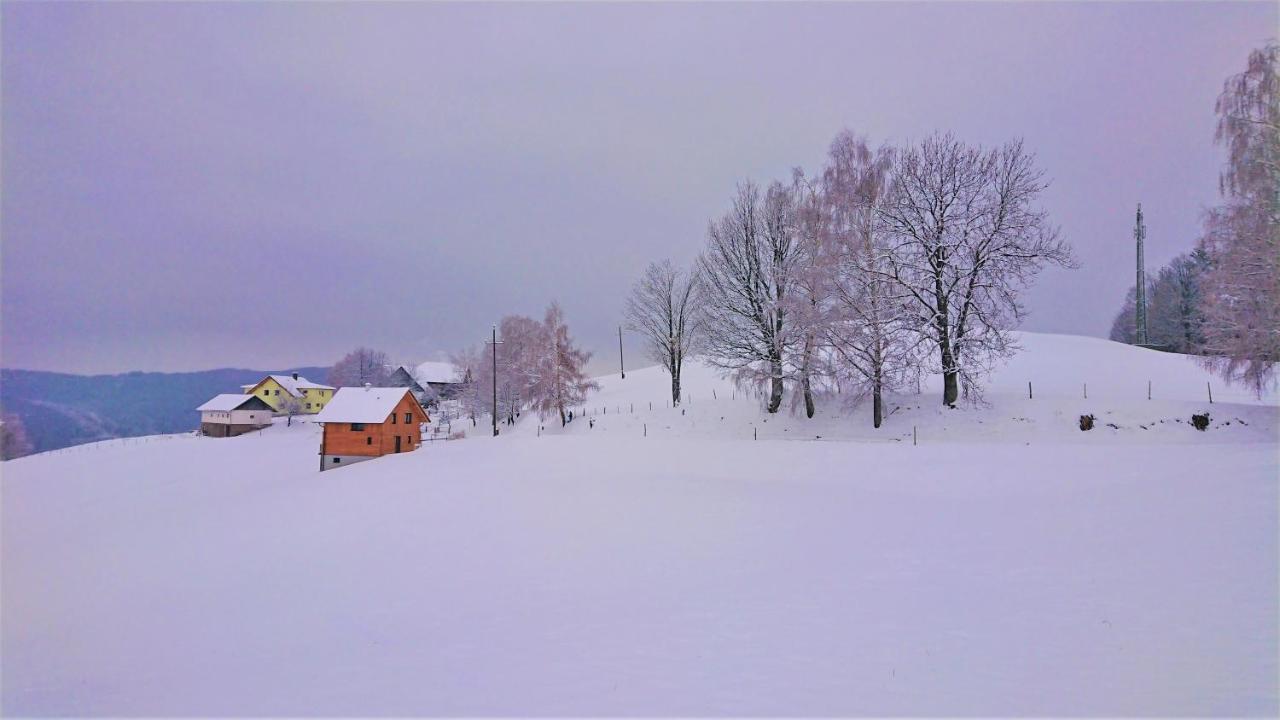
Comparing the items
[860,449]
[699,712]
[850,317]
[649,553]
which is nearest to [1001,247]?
[850,317]

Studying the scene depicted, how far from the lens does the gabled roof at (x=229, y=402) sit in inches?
2697

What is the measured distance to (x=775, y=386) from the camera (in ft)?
97.7

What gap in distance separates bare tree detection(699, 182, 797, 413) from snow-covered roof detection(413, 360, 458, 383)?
60.8 metres

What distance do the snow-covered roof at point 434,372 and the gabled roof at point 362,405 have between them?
157 feet

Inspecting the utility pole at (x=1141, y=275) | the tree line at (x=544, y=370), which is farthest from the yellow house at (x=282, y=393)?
the utility pole at (x=1141, y=275)

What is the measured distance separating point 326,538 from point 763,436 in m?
20.4

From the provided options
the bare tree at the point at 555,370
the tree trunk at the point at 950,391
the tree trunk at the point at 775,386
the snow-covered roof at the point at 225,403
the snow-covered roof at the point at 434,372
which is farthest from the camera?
the snow-covered roof at the point at 434,372

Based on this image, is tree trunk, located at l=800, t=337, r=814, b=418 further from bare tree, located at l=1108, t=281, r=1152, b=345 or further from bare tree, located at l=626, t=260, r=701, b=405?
Answer: bare tree, located at l=1108, t=281, r=1152, b=345

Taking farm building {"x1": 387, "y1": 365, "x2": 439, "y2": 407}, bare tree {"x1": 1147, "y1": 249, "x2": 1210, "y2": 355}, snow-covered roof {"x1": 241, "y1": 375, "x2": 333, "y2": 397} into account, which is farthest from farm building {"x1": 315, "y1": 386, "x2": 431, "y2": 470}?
bare tree {"x1": 1147, "y1": 249, "x2": 1210, "y2": 355}

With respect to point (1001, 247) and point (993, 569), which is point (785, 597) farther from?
point (1001, 247)

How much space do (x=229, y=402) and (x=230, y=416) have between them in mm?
1874

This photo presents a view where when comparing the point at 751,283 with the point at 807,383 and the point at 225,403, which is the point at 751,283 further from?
the point at 225,403

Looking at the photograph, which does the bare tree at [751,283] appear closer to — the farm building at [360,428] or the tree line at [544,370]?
the tree line at [544,370]

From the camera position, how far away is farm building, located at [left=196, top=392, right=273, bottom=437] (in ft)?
225
